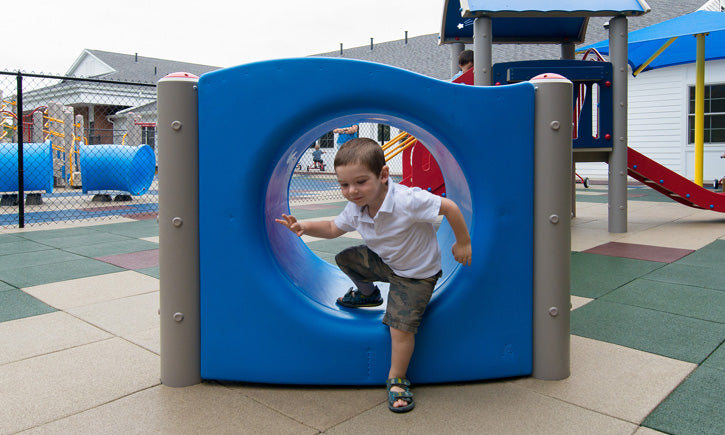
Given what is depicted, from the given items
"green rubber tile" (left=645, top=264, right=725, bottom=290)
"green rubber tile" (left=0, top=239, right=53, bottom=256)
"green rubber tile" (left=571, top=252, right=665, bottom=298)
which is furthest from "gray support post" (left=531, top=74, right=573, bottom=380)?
"green rubber tile" (left=0, top=239, right=53, bottom=256)

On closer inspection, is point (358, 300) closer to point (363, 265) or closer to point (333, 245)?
point (363, 265)

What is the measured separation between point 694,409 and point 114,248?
16.5 ft

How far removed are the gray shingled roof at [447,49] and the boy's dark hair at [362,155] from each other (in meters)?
17.0

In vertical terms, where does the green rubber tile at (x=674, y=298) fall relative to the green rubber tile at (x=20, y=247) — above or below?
below

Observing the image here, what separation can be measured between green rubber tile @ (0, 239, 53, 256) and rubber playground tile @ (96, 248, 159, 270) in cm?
96

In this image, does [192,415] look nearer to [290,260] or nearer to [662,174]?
[290,260]

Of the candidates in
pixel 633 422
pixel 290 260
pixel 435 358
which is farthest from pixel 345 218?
pixel 633 422

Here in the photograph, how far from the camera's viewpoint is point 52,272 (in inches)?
169

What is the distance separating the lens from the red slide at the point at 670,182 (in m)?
6.56

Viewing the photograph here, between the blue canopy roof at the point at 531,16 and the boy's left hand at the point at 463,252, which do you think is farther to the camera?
the blue canopy roof at the point at 531,16

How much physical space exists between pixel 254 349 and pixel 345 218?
2.01 ft

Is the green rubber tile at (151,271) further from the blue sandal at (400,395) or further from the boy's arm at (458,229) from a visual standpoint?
the boy's arm at (458,229)

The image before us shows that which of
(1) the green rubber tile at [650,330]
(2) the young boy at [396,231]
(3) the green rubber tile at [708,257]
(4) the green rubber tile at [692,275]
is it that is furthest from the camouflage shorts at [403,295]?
(3) the green rubber tile at [708,257]

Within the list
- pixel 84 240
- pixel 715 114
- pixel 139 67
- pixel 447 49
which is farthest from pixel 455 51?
pixel 139 67
